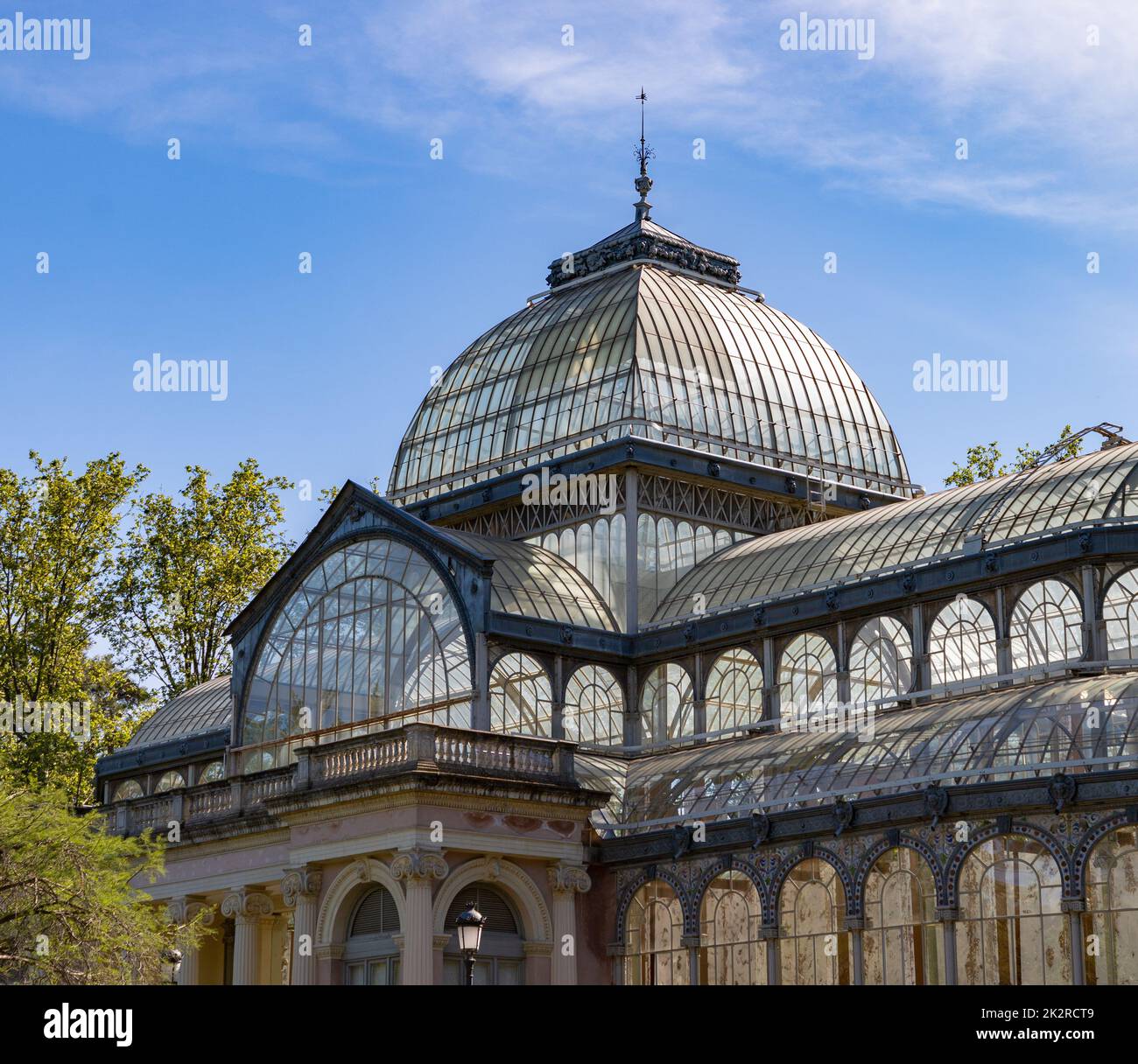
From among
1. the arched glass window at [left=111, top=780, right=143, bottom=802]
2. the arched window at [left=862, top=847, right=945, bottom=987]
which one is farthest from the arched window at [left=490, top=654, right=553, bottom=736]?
the arched glass window at [left=111, top=780, right=143, bottom=802]

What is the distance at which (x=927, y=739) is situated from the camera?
39719mm

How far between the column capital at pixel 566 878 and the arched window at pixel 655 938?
1.18 metres

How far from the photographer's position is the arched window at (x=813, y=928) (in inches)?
1543

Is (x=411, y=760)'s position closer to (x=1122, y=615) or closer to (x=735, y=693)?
(x=735, y=693)

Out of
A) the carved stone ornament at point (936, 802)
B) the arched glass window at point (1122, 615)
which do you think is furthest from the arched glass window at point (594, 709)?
the arched glass window at point (1122, 615)

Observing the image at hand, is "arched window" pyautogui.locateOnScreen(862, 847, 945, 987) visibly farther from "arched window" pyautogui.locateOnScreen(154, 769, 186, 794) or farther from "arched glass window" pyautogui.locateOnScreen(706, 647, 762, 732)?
"arched window" pyautogui.locateOnScreen(154, 769, 186, 794)

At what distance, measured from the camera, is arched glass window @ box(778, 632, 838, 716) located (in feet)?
153

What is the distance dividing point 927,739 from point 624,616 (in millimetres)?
13435

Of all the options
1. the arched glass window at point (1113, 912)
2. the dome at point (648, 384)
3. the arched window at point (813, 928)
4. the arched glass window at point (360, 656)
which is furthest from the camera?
the dome at point (648, 384)

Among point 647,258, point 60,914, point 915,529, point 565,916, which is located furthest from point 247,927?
point 647,258

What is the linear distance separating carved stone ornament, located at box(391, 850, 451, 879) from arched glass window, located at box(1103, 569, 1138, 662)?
14.3 m

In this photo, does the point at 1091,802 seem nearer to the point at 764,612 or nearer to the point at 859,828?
the point at 859,828

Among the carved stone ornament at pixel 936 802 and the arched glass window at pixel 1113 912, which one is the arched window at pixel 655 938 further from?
the arched glass window at pixel 1113 912
